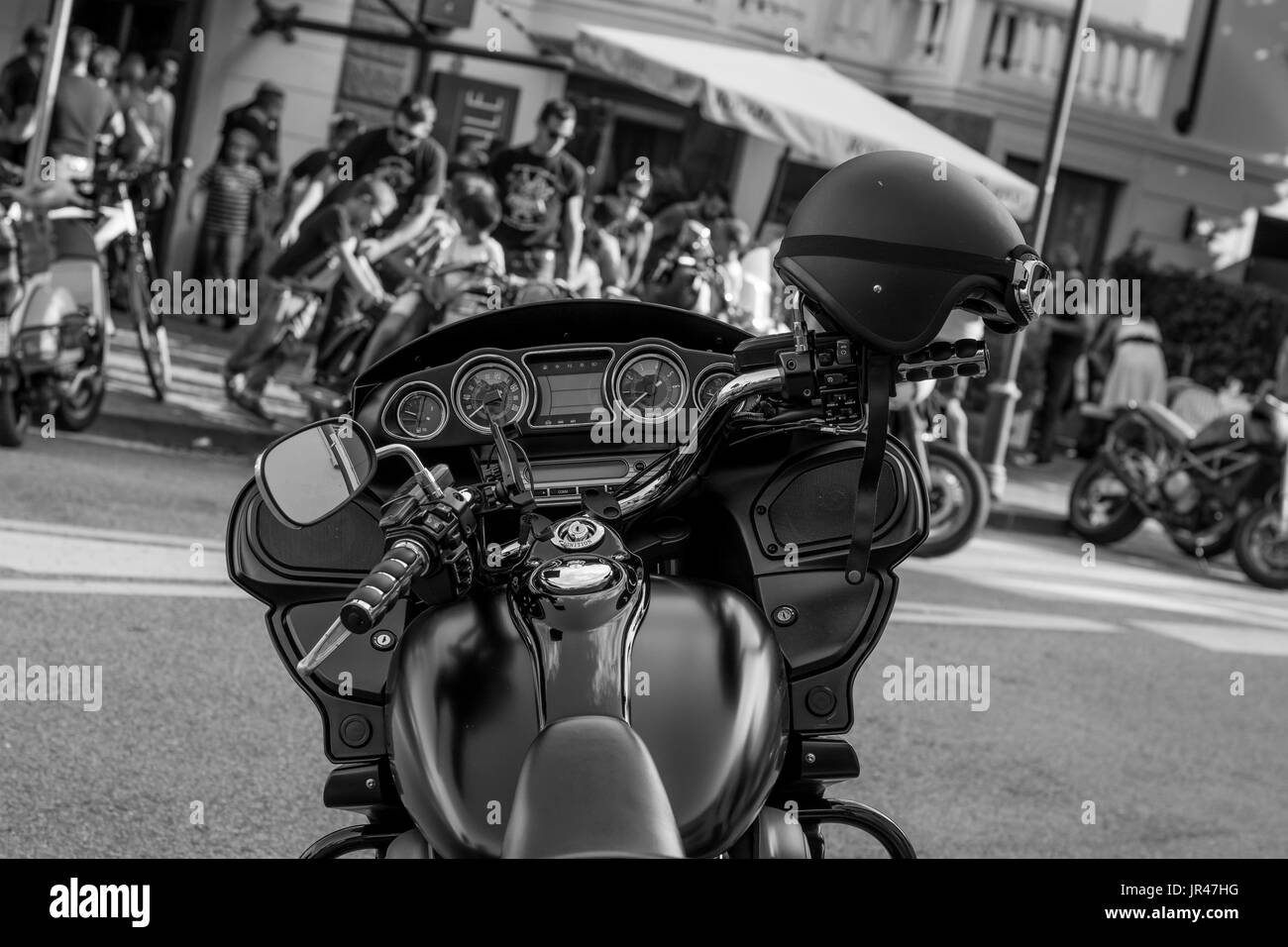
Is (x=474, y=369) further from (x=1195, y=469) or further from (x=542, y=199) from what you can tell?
(x=1195, y=469)

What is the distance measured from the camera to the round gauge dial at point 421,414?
2365mm

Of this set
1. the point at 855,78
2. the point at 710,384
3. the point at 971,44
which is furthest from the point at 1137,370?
the point at 710,384

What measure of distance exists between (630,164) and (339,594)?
1811 cm

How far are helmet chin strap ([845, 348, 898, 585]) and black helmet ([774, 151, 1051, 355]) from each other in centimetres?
3

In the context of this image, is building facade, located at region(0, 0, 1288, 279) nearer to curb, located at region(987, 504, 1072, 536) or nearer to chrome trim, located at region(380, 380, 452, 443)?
curb, located at region(987, 504, 1072, 536)

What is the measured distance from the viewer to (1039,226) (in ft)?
45.4

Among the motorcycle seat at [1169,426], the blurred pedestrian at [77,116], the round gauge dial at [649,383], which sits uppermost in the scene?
the blurred pedestrian at [77,116]

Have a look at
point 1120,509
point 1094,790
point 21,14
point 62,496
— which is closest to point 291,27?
point 21,14

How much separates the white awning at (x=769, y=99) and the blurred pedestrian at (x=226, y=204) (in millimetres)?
3044

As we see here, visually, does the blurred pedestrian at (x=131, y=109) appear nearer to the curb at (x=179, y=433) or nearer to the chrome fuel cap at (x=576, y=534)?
the curb at (x=179, y=433)

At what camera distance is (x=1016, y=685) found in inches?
278

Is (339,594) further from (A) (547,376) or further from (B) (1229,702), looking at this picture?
(B) (1229,702)

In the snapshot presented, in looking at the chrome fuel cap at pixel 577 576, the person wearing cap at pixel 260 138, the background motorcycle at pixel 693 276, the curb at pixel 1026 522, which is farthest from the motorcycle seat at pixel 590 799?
the person wearing cap at pixel 260 138

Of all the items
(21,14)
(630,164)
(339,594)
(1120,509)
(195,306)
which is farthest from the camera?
(630,164)
